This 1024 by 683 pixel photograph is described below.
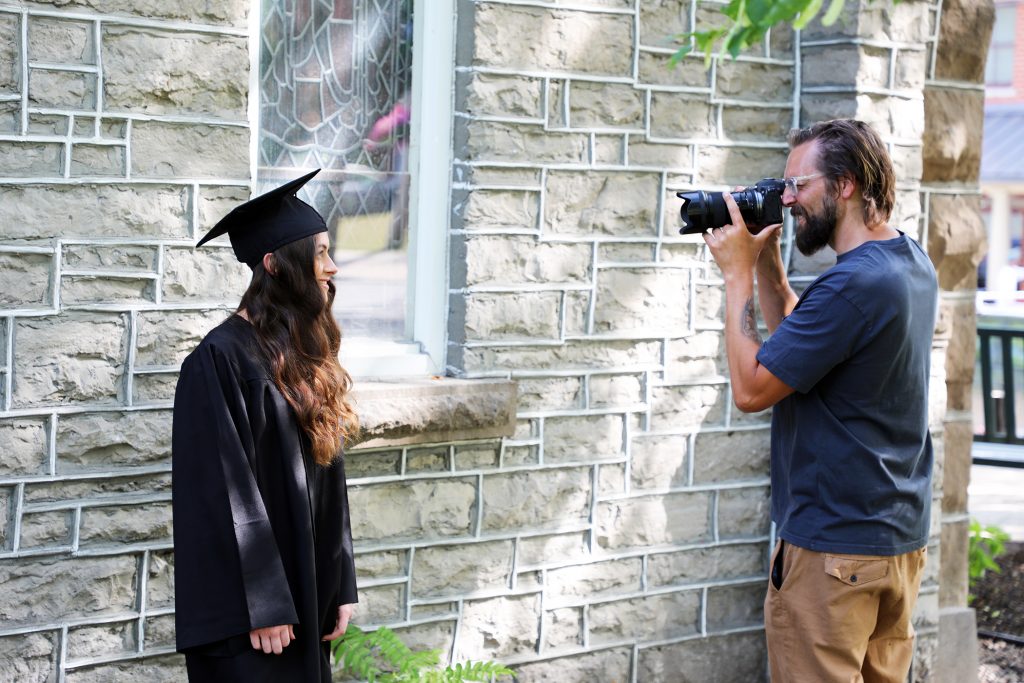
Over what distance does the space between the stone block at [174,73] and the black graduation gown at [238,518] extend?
94cm

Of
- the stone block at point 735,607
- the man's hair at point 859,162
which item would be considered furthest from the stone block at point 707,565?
the man's hair at point 859,162

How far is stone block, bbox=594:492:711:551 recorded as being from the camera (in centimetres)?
501

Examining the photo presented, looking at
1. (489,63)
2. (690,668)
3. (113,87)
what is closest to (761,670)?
(690,668)

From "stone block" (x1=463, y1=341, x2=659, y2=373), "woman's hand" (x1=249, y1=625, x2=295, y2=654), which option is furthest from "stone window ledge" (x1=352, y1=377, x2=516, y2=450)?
"woman's hand" (x1=249, y1=625, x2=295, y2=654)

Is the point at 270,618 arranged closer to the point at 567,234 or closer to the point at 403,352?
the point at 403,352

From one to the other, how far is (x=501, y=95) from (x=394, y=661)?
199 centimetres

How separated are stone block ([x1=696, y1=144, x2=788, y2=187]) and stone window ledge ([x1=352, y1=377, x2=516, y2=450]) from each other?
1050mm

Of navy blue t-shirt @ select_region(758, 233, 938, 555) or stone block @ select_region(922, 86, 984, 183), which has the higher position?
stone block @ select_region(922, 86, 984, 183)

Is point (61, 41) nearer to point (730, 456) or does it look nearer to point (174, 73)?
point (174, 73)

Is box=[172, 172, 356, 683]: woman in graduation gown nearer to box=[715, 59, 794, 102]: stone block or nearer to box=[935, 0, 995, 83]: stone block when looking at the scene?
box=[715, 59, 794, 102]: stone block

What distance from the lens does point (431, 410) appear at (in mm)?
4418

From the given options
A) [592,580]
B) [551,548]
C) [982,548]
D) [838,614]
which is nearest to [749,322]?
[838,614]

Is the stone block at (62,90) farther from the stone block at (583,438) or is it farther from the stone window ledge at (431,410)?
the stone block at (583,438)

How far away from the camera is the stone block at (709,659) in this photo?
5.18 meters
